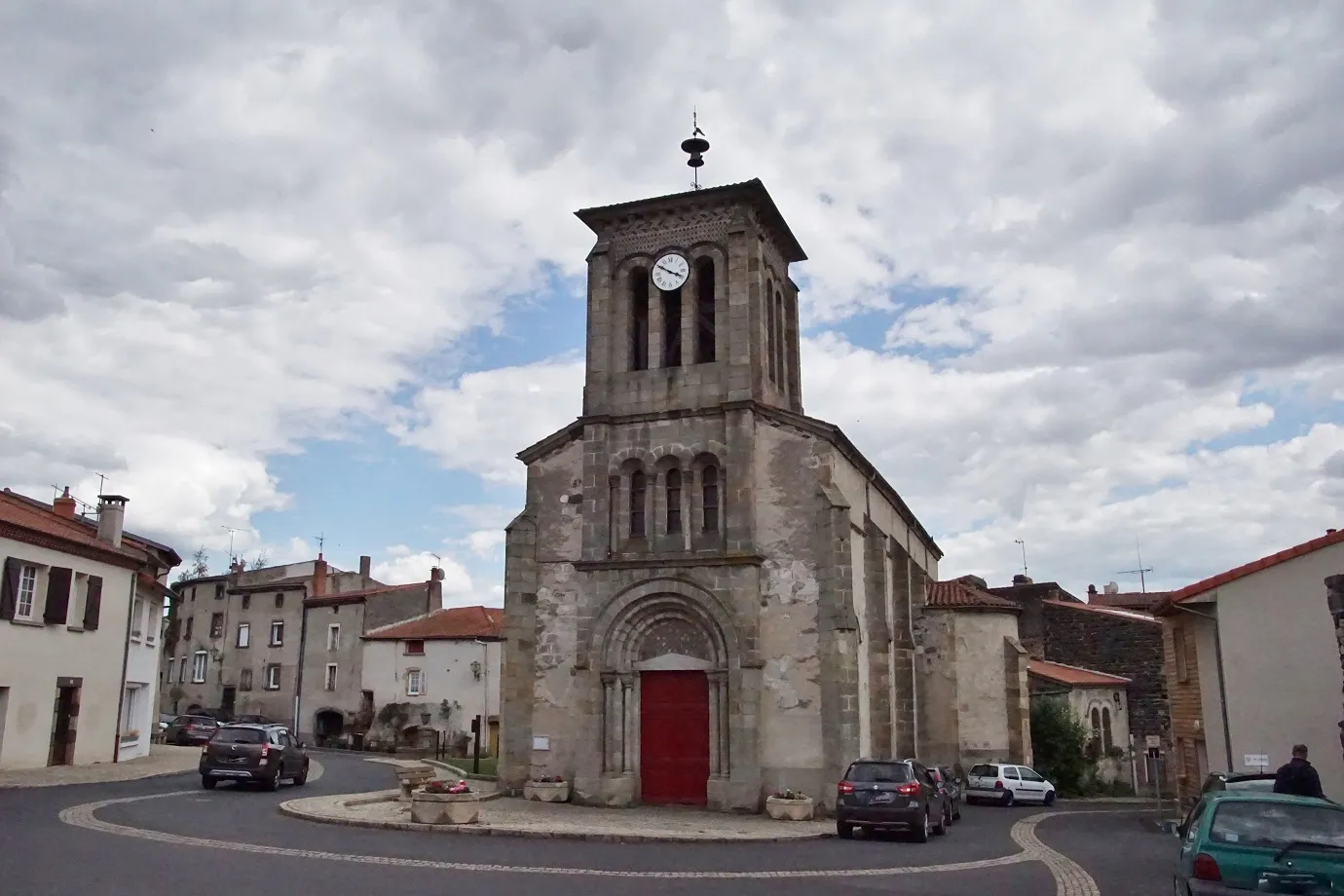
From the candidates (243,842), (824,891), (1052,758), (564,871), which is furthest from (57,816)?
(1052,758)

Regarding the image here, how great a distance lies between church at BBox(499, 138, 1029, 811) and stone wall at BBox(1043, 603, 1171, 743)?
2096cm

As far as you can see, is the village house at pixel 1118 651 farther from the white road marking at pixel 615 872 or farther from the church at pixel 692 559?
the white road marking at pixel 615 872

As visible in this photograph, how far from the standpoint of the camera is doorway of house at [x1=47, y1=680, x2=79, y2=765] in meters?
28.6

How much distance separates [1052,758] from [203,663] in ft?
139

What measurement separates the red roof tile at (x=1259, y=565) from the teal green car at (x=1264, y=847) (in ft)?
36.2

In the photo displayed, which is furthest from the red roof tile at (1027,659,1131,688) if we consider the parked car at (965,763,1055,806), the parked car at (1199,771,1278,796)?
the parked car at (1199,771,1278,796)

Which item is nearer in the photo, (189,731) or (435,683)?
(189,731)

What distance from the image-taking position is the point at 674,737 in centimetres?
2347

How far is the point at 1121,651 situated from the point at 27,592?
3986 cm

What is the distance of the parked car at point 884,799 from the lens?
18688mm

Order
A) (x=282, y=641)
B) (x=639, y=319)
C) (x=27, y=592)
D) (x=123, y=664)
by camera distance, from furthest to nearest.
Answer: (x=282, y=641) < (x=123, y=664) < (x=27, y=592) < (x=639, y=319)

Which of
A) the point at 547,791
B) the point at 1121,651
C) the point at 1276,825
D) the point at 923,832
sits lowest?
the point at 923,832

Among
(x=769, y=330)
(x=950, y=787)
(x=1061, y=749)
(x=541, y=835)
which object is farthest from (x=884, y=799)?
(x=1061, y=749)

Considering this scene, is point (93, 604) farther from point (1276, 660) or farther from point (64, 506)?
point (1276, 660)
